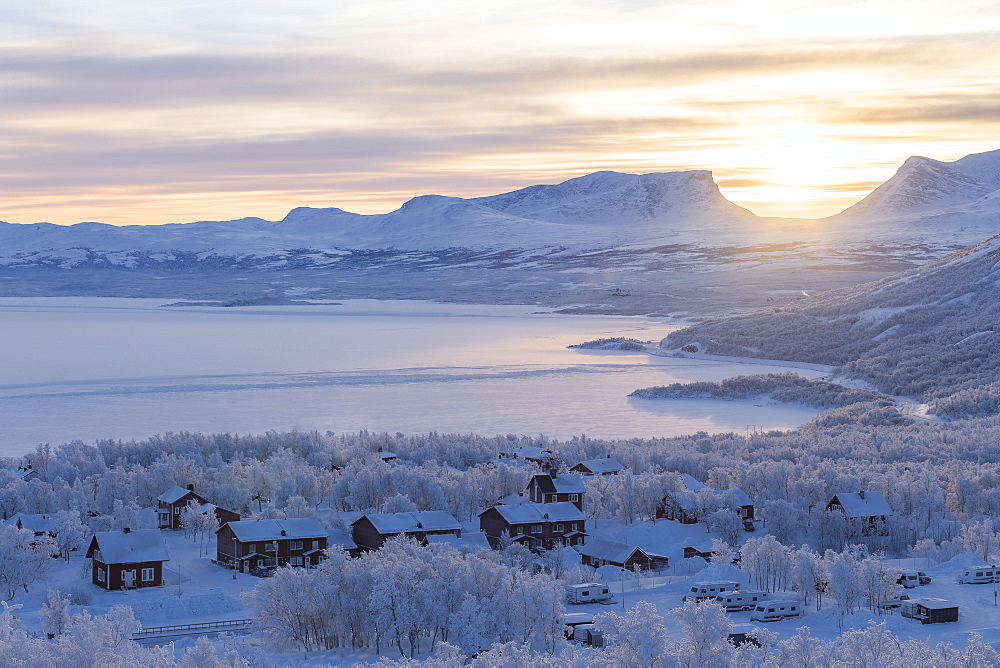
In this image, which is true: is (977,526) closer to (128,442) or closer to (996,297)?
(128,442)

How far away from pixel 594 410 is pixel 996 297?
50.9m

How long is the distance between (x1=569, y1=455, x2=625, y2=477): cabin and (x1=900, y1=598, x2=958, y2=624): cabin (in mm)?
20007

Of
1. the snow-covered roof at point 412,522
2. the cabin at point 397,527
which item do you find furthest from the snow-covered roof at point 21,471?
the snow-covered roof at point 412,522

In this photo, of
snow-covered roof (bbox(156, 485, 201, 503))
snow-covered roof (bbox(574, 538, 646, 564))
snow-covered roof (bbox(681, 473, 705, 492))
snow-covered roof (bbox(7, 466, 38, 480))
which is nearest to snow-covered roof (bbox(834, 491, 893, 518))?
snow-covered roof (bbox(681, 473, 705, 492))

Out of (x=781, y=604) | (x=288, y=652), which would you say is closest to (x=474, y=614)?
(x=288, y=652)

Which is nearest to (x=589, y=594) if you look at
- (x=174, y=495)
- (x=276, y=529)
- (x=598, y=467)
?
(x=276, y=529)

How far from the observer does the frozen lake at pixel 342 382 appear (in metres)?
62.0

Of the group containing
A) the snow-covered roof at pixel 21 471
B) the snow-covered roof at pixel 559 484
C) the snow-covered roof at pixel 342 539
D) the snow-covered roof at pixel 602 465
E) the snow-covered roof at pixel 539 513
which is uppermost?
the snow-covered roof at pixel 559 484

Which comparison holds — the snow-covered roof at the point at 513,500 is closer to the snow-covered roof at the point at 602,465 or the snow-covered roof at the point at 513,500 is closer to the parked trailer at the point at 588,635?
the snow-covered roof at the point at 602,465

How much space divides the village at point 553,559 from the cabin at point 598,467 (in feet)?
1.23

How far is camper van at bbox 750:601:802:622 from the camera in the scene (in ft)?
86.0

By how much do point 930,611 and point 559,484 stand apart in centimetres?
1593

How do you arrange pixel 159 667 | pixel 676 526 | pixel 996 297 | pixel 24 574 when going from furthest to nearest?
pixel 996 297
pixel 676 526
pixel 24 574
pixel 159 667

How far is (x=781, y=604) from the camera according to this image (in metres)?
26.5
